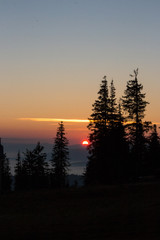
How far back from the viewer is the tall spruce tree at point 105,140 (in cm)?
4006

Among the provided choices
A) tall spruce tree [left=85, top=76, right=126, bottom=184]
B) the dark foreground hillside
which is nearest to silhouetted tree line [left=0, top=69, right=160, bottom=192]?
tall spruce tree [left=85, top=76, right=126, bottom=184]

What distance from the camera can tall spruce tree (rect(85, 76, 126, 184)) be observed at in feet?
131

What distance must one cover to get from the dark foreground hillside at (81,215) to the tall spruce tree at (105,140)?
45.8ft

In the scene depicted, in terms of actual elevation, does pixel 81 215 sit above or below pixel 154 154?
below

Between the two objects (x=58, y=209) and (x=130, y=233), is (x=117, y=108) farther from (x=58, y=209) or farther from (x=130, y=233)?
(x=130, y=233)

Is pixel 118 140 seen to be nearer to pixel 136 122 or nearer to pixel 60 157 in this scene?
pixel 136 122

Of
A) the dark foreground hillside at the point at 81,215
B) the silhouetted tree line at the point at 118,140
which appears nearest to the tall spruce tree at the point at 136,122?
the silhouetted tree line at the point at 118,140

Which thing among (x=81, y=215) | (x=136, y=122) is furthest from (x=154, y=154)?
(x=81, y=215)

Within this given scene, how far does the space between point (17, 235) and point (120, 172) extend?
92.9 ft

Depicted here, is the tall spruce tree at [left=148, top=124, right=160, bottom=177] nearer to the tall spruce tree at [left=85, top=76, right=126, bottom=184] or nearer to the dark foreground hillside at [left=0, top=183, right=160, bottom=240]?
the tall spruce tree at [left=85, top=76, right=126, bottom=184]

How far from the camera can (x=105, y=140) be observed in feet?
138

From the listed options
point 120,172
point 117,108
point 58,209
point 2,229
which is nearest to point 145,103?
point 117,108

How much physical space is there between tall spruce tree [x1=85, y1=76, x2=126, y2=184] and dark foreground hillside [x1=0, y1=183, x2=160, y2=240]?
45.8ft

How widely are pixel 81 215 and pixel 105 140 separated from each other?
2682 centimetres
